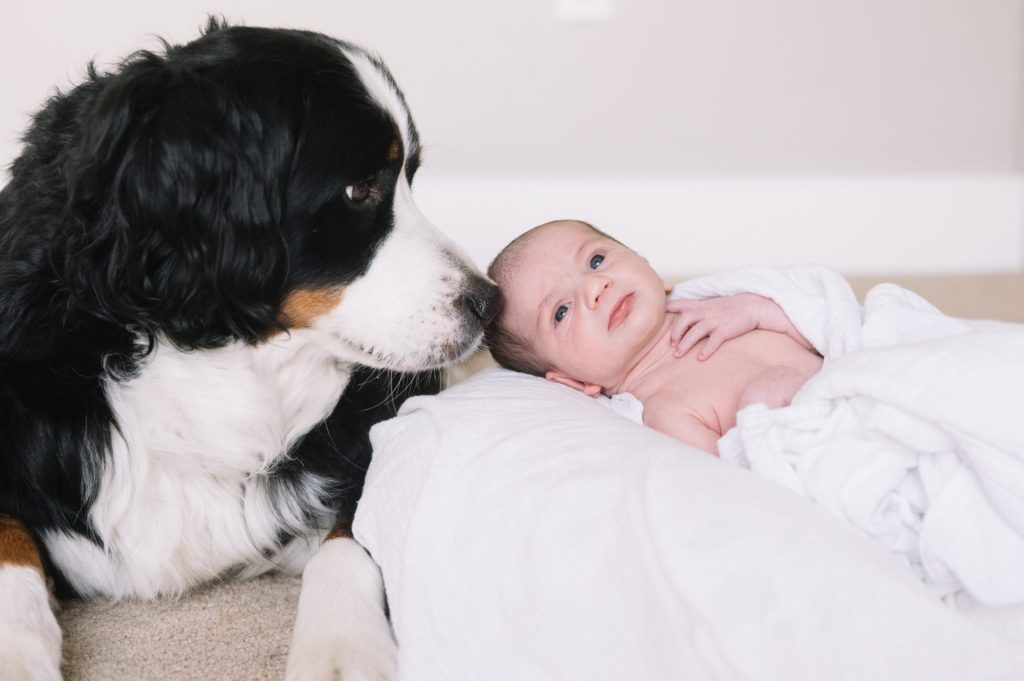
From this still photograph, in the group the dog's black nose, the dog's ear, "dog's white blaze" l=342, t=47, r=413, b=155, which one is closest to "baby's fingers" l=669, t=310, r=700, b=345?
the dog's black nose

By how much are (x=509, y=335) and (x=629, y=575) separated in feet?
2.19

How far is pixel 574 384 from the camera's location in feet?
5.09

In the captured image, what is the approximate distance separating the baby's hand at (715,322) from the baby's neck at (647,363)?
0.05 feet

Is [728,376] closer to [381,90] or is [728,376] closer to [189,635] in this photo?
[381,90]

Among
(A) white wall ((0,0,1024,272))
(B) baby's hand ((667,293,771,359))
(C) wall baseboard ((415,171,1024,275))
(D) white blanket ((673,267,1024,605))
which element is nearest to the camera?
(D) white blanket ((673,267,1024,605))

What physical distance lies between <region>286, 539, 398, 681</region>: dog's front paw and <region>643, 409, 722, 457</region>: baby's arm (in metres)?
0.43

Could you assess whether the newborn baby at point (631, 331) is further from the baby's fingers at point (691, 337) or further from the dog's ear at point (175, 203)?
the dog's ear at point (175, 203)

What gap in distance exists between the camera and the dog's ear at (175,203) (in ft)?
3.82

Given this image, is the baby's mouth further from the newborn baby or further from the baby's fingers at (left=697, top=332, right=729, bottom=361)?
the baby's fingers at (left=697, top=332, right=729, bottom=361)

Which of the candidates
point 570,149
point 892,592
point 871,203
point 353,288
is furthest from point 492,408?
point 871,203

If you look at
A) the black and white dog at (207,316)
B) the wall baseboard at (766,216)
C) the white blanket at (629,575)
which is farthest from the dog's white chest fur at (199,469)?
the wall baseboard at (766,216)

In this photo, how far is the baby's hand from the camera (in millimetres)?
1483

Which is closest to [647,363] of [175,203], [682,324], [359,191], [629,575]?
[682,324]

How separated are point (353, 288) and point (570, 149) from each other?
2024mm
